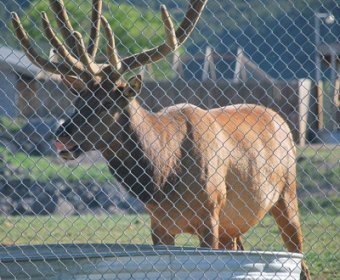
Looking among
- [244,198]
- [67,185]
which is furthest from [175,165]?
[67,185]

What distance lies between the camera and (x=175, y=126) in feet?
30.1

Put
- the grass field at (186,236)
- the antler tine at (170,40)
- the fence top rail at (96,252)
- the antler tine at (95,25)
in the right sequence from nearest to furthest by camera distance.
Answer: the fence top rail at (96,252) < the antler tine at (170,40) < the antler tine at (95,25) < the grass field at (186,236)

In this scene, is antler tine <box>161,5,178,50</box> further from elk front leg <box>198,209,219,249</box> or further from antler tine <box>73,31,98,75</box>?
elk front leg <box>198,209,219,249</box>

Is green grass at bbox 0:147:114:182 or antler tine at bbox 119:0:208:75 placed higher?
antler tine at bbox 119:0:208:75

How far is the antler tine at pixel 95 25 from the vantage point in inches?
344

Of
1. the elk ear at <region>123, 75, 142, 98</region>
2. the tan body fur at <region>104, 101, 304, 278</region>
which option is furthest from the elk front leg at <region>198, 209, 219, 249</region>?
the elk ear at <region>123, 75, 142, 98</region>

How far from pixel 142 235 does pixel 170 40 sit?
14.3 feet

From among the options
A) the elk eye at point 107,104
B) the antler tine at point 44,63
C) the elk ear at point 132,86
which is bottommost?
the elk eye at point 107,104

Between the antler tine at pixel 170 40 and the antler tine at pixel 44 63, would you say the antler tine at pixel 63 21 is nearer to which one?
the antler tine at pixel 44 63

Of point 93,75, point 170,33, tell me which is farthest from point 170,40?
point 93,75

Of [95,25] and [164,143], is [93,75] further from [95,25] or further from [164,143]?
[164,143]

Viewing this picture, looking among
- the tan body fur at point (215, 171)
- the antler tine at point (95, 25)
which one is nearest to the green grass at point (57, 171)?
the tan body fur at point (215, 171)

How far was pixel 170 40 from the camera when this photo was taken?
859 centimetres

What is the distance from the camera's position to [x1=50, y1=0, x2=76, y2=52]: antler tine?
8.48 m
